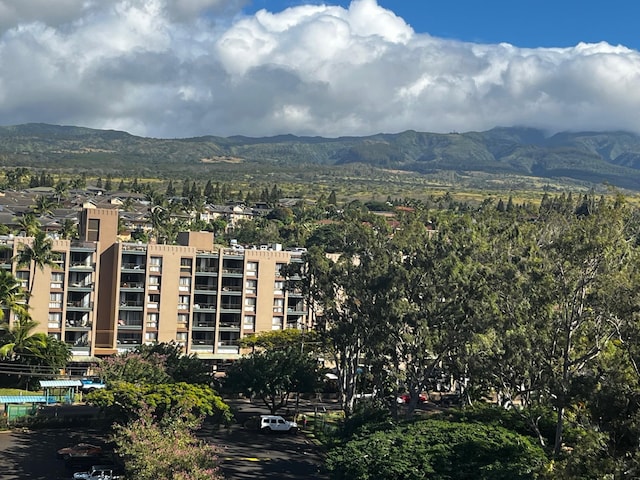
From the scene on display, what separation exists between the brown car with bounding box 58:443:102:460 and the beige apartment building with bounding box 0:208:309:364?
947 inches

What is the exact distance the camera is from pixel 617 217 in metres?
31.7

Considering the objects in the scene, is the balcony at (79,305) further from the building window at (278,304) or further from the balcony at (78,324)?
the building window at (278,304)

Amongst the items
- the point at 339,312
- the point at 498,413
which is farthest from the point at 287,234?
the point at 498,413

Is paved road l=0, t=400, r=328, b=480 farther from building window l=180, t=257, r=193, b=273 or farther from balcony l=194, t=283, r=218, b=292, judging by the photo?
building window l=180, t=257, r=193, b=273

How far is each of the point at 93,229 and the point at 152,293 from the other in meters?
7.63

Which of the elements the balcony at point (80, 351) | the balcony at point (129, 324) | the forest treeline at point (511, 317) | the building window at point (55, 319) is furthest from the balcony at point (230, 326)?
the forest treeline at point (511, 317)

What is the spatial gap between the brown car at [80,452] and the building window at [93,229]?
101 feet

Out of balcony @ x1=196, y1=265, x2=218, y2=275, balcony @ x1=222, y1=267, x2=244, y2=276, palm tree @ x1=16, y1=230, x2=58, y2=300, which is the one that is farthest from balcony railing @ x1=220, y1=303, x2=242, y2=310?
palm tree @ x1=16, y1=230, x2=58, y2=300

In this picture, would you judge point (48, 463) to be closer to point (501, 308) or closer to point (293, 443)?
point (293, 443)

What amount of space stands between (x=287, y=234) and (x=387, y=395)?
3584 inches

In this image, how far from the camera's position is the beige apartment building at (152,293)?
69.0m

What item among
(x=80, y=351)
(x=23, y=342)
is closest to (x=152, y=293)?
(x=80, y=351)

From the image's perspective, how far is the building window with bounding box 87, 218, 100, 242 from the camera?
72.4 meters

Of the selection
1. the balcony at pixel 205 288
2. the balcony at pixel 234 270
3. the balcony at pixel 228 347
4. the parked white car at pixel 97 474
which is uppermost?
the balcony at pixel 234 270
